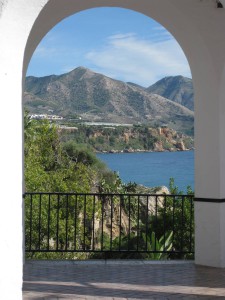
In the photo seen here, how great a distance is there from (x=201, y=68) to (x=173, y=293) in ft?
9.07

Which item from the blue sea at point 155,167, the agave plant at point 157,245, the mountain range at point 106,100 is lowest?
the agave plant at point 157,245

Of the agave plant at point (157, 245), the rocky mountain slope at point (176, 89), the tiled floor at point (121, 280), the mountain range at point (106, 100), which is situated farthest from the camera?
the rocky mountain slope at point (176, 89)

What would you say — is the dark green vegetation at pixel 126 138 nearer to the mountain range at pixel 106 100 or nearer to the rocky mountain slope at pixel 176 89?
the mountain range at pixel 106 100

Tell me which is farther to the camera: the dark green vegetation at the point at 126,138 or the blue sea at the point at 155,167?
the blue sea at the point at 155,167

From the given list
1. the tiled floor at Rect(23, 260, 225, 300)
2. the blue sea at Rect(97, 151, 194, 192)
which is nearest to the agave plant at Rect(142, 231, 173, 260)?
the tiled floor at Rect(23, 260, 225, 300)

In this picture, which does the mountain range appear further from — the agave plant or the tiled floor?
the tiled floor

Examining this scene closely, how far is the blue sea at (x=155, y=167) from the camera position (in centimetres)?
6081

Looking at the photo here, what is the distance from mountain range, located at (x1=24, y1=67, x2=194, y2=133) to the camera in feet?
188

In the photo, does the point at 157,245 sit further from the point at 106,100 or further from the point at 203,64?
the point at 106,100

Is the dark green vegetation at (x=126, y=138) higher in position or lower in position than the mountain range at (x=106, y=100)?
lower

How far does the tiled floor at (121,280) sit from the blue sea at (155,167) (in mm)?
48279

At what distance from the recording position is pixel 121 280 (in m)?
6.19

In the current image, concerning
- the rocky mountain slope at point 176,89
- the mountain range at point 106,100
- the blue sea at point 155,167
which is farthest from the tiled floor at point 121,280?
the rocky mountain slope at point 176,89

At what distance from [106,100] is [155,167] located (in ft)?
47.2
